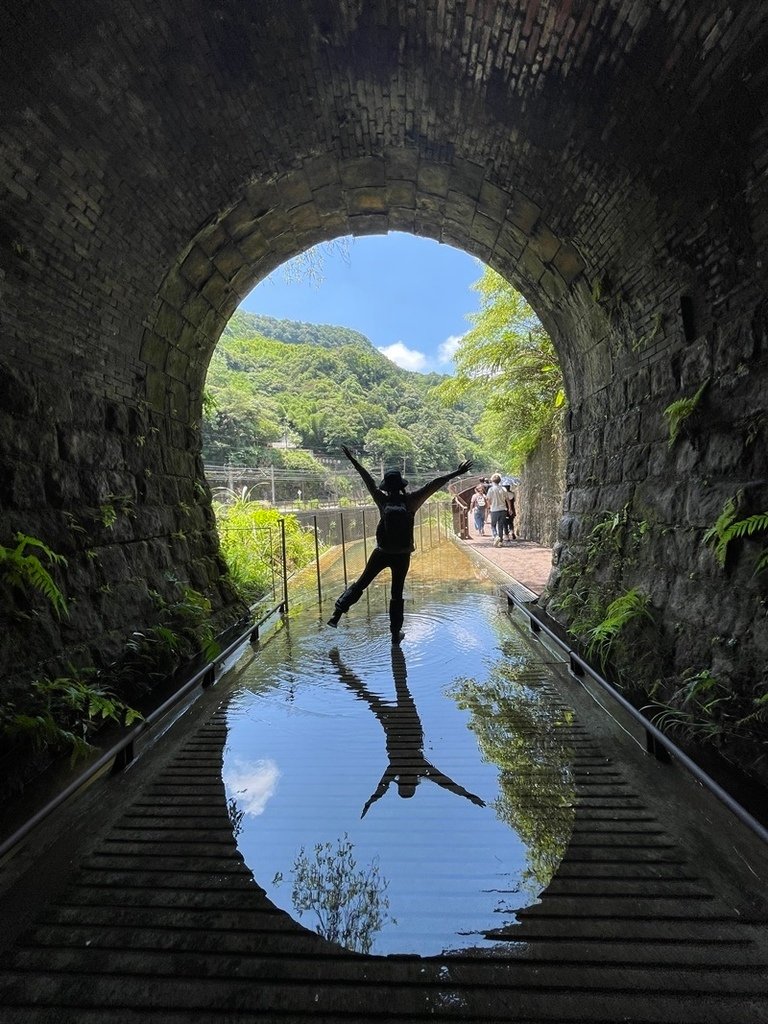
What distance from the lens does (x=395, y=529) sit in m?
5.14

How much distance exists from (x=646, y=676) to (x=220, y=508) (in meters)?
10.4

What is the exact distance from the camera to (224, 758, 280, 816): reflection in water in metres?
2.67

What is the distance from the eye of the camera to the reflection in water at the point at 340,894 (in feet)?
6.15

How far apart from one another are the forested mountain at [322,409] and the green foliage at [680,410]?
2911 centimetres

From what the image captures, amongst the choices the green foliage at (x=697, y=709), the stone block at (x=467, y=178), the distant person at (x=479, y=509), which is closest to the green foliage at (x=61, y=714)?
the green foliage at (x=697, y=709)

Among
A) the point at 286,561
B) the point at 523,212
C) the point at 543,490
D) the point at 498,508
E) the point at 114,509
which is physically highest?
the point at 523,212

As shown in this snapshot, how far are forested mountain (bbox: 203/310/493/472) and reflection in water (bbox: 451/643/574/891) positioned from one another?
29777 millimetres

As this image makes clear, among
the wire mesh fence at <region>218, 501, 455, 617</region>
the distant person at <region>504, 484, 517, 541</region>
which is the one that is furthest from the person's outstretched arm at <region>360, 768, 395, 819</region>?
the distant person at <region>504, 484, 517, 541</region>

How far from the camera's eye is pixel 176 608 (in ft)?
17.3

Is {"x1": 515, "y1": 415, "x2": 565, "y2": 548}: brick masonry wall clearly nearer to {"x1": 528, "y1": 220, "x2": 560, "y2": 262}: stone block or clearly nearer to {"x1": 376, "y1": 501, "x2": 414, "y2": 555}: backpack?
{"x1": 528, "y1": 220, "x2": 560, "y2": 262}: stone block

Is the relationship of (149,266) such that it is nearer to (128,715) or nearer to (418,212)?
(418,212)

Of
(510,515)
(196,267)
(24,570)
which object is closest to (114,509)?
(24,570)

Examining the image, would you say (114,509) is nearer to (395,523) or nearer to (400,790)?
(395,523)

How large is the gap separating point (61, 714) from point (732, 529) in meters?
→ 4.36
